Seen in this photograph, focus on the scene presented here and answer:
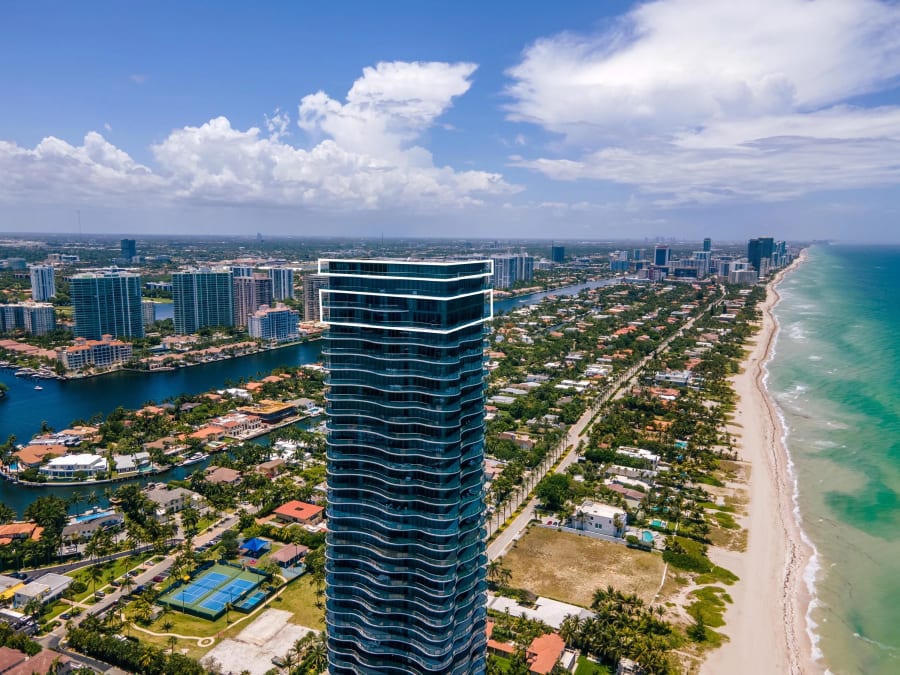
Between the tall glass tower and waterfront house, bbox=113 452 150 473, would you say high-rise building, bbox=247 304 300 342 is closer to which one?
waterfront house, bbox=113 452 150 473

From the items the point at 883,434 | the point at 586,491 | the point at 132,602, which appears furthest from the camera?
the point at 883,434

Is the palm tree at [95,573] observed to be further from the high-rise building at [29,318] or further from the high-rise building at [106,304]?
the high-rise building at [29,318]

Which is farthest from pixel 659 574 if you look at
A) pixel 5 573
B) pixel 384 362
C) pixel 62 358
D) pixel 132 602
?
pixel 62 358

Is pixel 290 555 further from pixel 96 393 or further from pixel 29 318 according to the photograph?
pixel 29 318

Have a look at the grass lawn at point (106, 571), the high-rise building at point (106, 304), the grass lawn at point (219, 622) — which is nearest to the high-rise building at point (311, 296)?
the high-rise building at point (106, 304)

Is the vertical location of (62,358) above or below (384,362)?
below

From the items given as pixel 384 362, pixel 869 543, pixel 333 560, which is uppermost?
pixel 384 362

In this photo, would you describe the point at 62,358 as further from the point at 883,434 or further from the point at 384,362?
the point at 883,434
